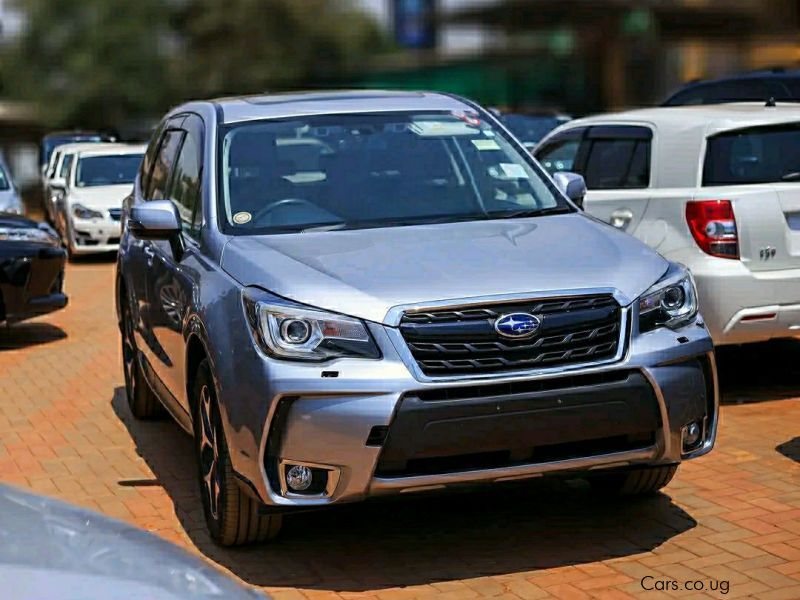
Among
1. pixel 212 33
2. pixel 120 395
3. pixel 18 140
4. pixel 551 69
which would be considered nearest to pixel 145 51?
pixel 212 33

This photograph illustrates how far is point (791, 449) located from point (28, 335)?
7.66m

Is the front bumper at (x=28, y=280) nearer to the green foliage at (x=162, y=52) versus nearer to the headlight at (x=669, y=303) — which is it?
the headlight at (x=669, y=303)

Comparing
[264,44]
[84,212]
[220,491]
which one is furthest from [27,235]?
[264,44]

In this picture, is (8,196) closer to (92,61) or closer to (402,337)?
(402,337)

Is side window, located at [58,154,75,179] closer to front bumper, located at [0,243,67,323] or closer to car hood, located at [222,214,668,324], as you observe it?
front bumper, located at [0,243,67,323]

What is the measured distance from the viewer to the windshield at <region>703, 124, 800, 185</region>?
814cm

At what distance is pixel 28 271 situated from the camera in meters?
11.5

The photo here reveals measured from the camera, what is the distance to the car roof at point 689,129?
8266 millimetres

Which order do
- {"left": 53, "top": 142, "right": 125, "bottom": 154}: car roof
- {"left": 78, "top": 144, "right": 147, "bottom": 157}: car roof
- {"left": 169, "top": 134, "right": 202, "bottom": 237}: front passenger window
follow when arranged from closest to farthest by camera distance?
{"left": 169, "top": 134, "right": 202, "bottom": 237}: front passenger window → {"left": 78, "top": 144, "right": 147, "bottom": 157}: car roof → {"left": 53, "top": 142, "right": 125, "bottom": 154}: car roof

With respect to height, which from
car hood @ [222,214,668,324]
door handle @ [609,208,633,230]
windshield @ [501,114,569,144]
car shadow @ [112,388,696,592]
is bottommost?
windshield @ [501,114,569,144]

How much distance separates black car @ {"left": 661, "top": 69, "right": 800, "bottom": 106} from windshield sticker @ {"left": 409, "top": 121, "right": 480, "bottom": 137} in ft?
15.6

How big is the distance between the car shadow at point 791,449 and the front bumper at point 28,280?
656 centimetres

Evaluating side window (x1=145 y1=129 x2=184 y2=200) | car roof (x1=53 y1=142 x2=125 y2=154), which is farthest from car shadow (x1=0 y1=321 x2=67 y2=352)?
car roof (x1=53 y1=142 x2=125 y2=154)

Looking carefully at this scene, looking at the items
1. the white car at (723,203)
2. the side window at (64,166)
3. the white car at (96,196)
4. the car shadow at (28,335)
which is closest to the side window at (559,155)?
the white car at (723,203)
